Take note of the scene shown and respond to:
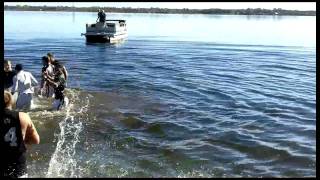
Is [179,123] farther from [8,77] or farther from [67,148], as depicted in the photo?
[8,77]

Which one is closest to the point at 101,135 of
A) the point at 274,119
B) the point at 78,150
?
the point at 78,150

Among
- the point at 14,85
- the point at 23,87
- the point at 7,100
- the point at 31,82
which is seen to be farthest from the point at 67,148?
the point at 7,100

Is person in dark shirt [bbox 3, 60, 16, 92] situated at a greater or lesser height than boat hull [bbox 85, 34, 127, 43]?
greater

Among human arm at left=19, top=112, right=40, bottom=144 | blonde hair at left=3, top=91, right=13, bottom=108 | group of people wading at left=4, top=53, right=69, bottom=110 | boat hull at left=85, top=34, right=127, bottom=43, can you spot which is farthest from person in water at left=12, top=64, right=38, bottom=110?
boat hull at left=85, top=34, right=127, bottom=43

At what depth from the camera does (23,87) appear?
532 inches

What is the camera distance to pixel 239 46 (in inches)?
1529

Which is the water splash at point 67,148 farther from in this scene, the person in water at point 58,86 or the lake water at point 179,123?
the person in water at point 58,86

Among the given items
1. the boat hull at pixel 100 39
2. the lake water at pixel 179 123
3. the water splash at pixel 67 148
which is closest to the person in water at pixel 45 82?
the lake water at pixel 179 123

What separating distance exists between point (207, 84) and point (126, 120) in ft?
23.4

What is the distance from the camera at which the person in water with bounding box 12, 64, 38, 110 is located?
13016mm

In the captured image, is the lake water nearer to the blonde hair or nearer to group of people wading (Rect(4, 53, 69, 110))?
group of people wading (Rect(4, 53, 69, 110))

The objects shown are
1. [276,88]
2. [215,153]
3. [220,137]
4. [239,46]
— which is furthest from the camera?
[239,46]

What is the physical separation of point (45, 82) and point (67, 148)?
514 centimetres
